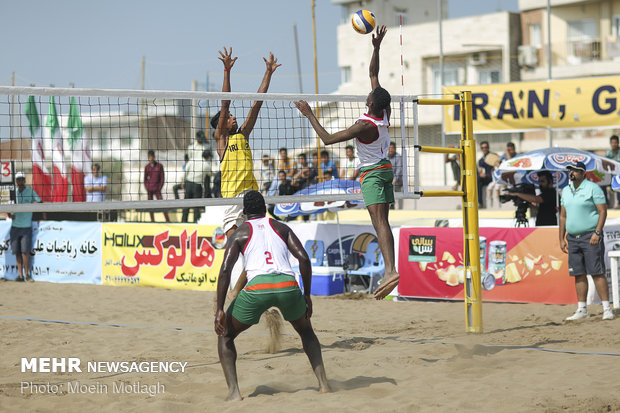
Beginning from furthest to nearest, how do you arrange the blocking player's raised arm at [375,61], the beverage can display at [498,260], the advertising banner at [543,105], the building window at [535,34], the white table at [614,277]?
the building window at [535,34], the advertising banner at [543,105], the beverage can display at [498,260], the white table at [614,277], the blocking player's raised arm at [375,61]

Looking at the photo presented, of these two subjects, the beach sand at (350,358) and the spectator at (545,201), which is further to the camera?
the spectator at (545,201)

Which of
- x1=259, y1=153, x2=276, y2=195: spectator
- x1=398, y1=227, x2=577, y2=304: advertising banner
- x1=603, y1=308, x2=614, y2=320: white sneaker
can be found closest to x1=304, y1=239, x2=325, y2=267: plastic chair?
x1=259, y1=153, x2=276, y2=195: spectator

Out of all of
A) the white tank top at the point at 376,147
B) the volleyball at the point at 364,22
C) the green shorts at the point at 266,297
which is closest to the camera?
the green shorts at the point at 266,297

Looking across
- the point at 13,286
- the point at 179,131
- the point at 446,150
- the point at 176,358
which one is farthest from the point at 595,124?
the point at 179,131

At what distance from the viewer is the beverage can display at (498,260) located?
1066 centimetres

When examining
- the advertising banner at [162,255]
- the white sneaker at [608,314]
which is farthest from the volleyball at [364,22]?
the advertising banner at [162,255]

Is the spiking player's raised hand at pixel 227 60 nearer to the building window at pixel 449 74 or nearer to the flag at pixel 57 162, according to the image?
the flag at pixel 57 162

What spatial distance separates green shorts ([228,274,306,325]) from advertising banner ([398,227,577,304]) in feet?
19.4

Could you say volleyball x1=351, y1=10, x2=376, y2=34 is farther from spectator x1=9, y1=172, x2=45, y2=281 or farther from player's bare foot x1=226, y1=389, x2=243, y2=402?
spectator x1=9, y1=172, x2=45, y2=281

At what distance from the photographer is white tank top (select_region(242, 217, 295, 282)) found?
17.4 feet

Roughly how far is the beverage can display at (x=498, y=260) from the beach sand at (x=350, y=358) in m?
0.42

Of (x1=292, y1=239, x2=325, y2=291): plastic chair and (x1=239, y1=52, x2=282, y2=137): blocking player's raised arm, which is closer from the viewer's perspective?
(x1=239, y1=52, x2=282, y2=137): blocking player's raised arm

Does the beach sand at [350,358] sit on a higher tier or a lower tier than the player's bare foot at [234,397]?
lower

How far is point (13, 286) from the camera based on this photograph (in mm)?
13930
